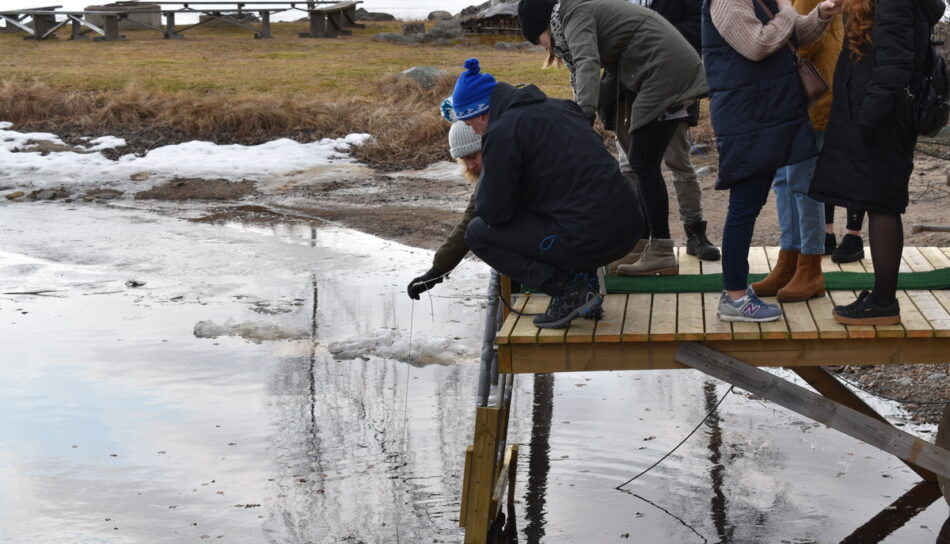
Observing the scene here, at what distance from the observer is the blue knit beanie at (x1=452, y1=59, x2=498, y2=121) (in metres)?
4.36

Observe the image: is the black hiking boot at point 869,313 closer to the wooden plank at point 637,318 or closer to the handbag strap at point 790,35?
the wooden plank at point 637,318

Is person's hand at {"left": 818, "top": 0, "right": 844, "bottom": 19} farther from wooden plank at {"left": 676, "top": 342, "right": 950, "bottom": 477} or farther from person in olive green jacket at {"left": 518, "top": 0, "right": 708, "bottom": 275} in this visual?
wooden plank at {"left": 676, "top": 342, "right": 950, "bottom": 477}

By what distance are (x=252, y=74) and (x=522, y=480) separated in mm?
16552

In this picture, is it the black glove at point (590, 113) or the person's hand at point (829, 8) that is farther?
the black glove at point (590, 113)

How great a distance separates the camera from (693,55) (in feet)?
17.7

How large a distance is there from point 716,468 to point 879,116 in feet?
7.39

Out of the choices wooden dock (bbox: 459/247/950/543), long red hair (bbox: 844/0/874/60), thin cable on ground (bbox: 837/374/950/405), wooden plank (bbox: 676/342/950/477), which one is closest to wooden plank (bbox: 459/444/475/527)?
wooden dock (bbox: 459/247/950/543)

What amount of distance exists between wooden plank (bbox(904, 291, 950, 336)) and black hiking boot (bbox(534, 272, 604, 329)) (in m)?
1.27

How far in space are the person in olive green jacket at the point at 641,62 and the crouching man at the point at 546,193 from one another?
0.79 m

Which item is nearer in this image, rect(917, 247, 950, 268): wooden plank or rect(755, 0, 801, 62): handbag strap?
rect(755, 0, 801, 62): handbag strap

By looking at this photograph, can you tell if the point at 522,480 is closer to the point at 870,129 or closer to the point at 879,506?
the point at 879,506

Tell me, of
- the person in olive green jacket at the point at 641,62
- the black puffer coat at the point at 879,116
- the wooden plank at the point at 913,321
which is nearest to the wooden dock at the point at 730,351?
the wooden plank at the point at 913,321

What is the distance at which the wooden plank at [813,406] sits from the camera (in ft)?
14.8

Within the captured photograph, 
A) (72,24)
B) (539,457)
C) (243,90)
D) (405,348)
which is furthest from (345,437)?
(72,24)
